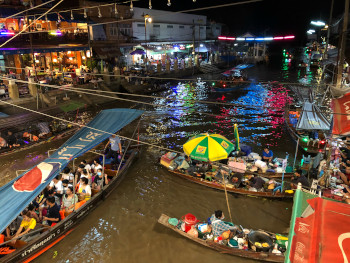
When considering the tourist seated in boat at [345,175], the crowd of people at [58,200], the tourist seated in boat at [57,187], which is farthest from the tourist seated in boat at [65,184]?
the tourist seated in boat at [345,175]

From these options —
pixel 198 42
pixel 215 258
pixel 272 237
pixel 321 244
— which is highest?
pixel 198 42

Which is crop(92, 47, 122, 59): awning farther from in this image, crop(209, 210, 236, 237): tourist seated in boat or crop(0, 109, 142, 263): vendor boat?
crop(209, 210, 236, 237): tourist seated in boat

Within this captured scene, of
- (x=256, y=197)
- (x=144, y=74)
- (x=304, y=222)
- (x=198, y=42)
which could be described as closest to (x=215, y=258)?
(x=256, y=197)

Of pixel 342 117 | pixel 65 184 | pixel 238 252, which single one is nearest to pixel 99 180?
pixel 65 184

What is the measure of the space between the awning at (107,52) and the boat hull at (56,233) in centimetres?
2557

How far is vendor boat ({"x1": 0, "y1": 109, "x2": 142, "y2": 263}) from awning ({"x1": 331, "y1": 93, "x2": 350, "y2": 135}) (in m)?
8.34

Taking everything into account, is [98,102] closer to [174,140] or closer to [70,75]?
[70,75]

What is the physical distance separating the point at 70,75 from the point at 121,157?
1852 centimetres

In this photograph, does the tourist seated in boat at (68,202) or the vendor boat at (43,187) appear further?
the tourist seated in boat at (68,202)

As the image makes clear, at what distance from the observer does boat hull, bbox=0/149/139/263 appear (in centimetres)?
787

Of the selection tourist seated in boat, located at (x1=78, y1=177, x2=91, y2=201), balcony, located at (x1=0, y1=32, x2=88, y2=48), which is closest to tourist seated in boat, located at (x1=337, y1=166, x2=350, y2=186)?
tourist seated in boat, located at (x1=78, y1=177, x2=91, y2=201)

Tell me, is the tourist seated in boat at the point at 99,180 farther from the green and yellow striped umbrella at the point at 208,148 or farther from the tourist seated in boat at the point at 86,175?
the green and yellow striped umbrella at the point at 208,148

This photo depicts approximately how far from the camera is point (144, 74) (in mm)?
34906

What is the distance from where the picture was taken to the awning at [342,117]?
291 inches
